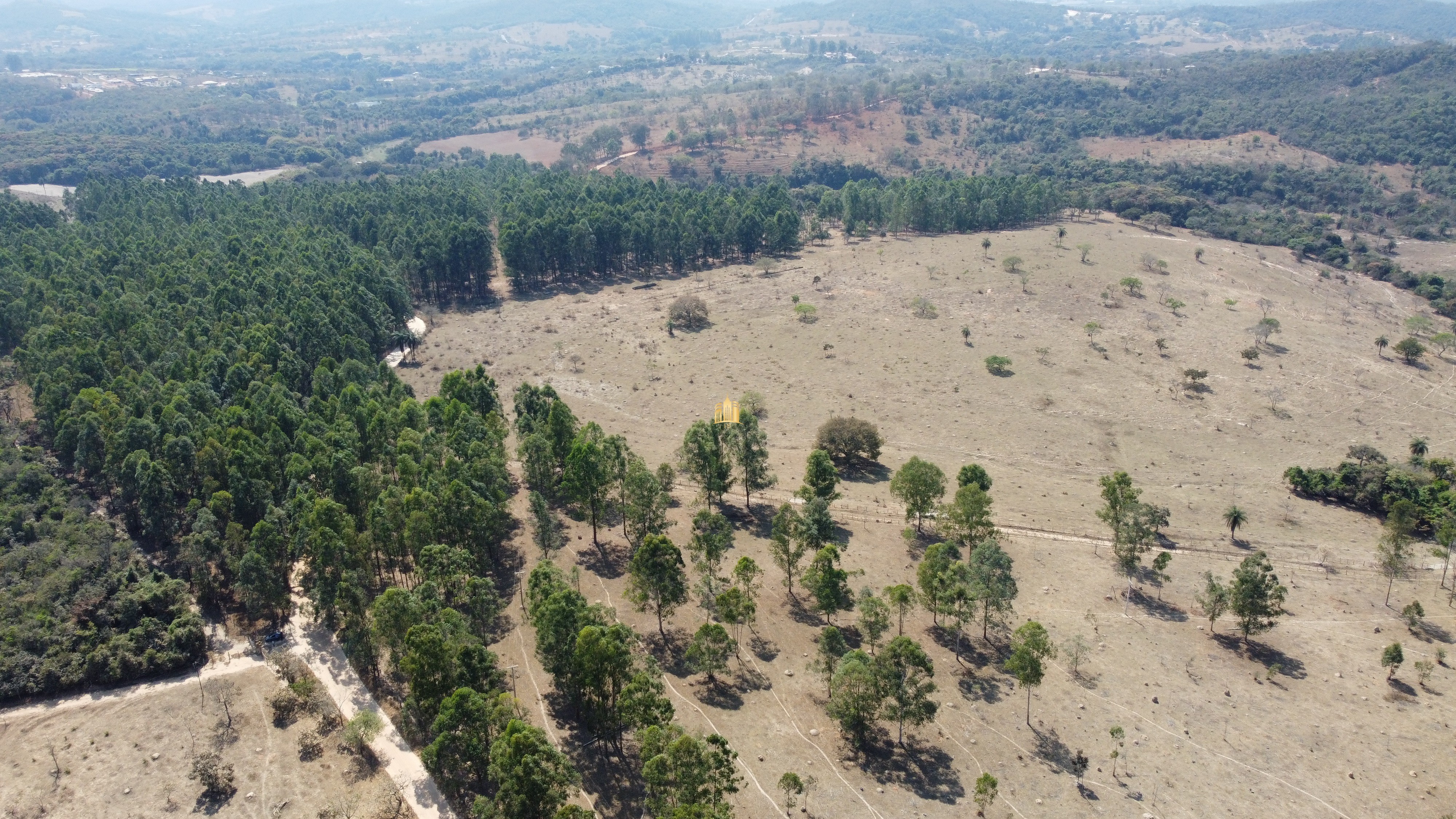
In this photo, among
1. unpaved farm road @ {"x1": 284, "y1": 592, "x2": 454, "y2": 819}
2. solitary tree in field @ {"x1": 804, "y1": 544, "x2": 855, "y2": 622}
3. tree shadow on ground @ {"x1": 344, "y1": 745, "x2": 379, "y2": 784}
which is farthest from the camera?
solitary tree in field @ {"x1": 804, "y1": 544, "x2": 855, "y2": 622}

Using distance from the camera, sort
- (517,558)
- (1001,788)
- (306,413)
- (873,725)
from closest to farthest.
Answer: (1001,788) < (873,725) < (517,558) < (306,413)

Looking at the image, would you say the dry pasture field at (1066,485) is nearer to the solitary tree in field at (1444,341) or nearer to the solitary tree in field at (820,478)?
the solitary tree in field at (1444,341)

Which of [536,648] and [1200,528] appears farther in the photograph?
[1200,528]

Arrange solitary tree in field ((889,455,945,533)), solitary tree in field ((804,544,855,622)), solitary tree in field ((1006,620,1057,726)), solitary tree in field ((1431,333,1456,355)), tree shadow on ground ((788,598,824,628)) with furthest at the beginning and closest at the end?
solitary tree in field ((1431,333,1456,355))
solitary tree in field ((889,455,945,533))
tree shadow on ground ((788,598,824,628))
solitary tree in field ((804,544,855,622))
solitary tree in field ((1006,620,1057,726))

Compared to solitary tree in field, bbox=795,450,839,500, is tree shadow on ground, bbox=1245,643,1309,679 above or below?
below

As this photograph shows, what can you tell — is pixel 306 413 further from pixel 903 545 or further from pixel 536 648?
pixel 903 545


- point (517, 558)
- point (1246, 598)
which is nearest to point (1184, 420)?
point (1246, 598)

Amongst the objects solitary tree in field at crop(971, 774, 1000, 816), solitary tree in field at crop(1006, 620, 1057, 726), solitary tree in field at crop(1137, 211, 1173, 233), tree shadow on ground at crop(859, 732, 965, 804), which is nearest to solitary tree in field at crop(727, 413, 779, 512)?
solitary tree in field at crop(1006, 620, 1057, 726)

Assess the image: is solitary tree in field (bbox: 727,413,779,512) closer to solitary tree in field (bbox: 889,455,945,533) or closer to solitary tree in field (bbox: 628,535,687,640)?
solitary tree in field (bbox: 889,455,945,533)

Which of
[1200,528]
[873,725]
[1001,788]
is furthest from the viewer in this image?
[1200,528]
